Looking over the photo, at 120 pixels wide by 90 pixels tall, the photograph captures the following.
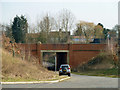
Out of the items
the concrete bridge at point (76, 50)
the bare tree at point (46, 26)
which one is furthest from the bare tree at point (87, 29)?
the concrete bridge at point (76, 50)

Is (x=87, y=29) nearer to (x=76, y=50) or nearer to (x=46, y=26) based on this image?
(x=46, y=26)

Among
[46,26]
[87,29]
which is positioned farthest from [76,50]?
[87,29]

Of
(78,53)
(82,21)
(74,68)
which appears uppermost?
(82,21)

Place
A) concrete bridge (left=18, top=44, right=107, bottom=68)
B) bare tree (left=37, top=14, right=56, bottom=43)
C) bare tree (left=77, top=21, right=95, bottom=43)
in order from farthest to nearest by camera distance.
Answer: bare tree (left=77, top=21, right=95, bottom=43) < bare tree (left=37, top=14, right=56, bottom=43) < concrete bridge (left=18, top=44, right=107, bottom=68)

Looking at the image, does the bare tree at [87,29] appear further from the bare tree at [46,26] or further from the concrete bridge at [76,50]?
the concrete bridge at [76,50]

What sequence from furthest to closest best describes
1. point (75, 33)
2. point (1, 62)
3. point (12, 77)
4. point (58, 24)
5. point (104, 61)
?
point (75, 33), point (58, 24), point (104, 61), point (1, 62), point (12, 77)

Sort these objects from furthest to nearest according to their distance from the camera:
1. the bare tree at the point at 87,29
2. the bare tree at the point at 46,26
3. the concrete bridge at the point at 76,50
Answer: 1. the bare tree at the point at 87,29
2. the bare tree at the point at 46,26
3. the concrete bridge at the point at 76,50

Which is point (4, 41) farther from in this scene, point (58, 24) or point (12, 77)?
point (58, 24)

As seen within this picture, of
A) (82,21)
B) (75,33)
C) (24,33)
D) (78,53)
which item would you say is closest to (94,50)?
(78,53)

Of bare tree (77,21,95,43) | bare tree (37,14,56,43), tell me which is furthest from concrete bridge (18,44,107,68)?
bare tree (77,21,95,43)

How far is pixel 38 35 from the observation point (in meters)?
63.7

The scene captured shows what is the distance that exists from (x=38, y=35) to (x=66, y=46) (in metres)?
14.9

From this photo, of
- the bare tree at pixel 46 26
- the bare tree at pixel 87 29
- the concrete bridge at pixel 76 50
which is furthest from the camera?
the bare tree at pixel 87 29

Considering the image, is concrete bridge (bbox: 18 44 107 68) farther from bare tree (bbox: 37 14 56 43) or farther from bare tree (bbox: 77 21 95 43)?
bare tree (bbox: 77 21 95 43)
